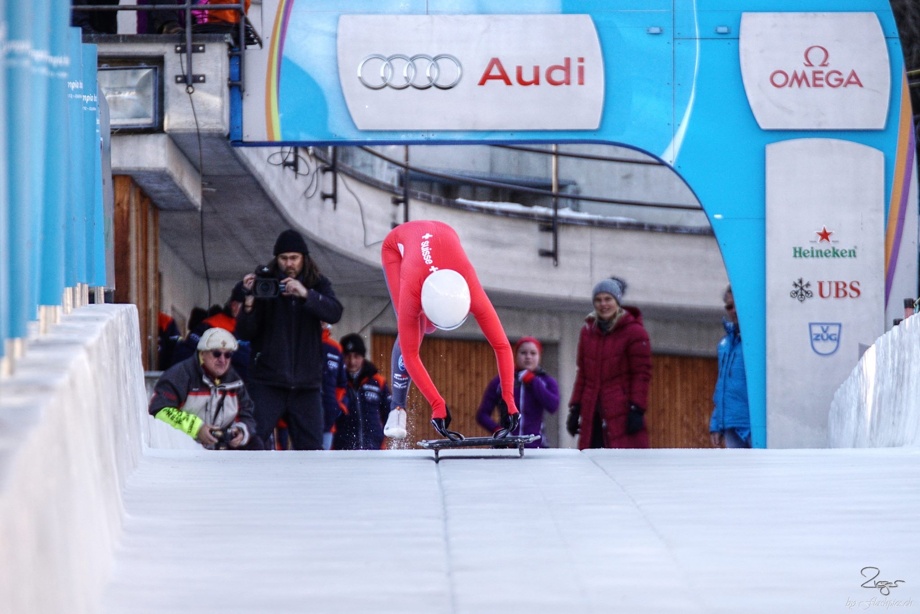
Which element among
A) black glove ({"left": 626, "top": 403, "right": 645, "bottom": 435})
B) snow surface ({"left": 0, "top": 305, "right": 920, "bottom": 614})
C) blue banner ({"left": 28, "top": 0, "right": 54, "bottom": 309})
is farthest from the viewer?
black glove ({"left": 626, "top": 403, "right": 645, "bottom": 435})

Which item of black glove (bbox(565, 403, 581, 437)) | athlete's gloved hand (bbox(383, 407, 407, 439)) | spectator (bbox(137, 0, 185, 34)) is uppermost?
spectator (bbox(137, 0, 185, 34))

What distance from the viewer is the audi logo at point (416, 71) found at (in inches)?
444

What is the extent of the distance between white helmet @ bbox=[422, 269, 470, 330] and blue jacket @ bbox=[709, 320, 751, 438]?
4.32 m

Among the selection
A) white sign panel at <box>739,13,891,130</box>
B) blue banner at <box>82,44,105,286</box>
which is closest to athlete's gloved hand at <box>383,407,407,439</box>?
blue banner at <box>82,44,105,286</box>

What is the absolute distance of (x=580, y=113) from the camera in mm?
11320

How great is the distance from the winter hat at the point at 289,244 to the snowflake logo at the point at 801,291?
4.18 m

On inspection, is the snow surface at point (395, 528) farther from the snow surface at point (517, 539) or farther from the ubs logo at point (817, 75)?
the ubs logo at point (817, 75)

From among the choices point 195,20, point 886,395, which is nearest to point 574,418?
point 886,395

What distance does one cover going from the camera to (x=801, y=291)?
11375 mm

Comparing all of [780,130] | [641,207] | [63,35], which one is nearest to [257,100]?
[780,130]

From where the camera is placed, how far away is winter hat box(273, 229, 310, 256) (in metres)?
9.52

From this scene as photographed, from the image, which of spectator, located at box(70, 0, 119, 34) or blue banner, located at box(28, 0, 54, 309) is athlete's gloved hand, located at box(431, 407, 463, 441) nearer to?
blue banner, located at box(28, 0, 54, 309)

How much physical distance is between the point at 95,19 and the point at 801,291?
6071mm

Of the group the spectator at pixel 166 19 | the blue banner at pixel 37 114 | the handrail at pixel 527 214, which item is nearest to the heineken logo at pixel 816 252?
the spectator at pixel 166 19
